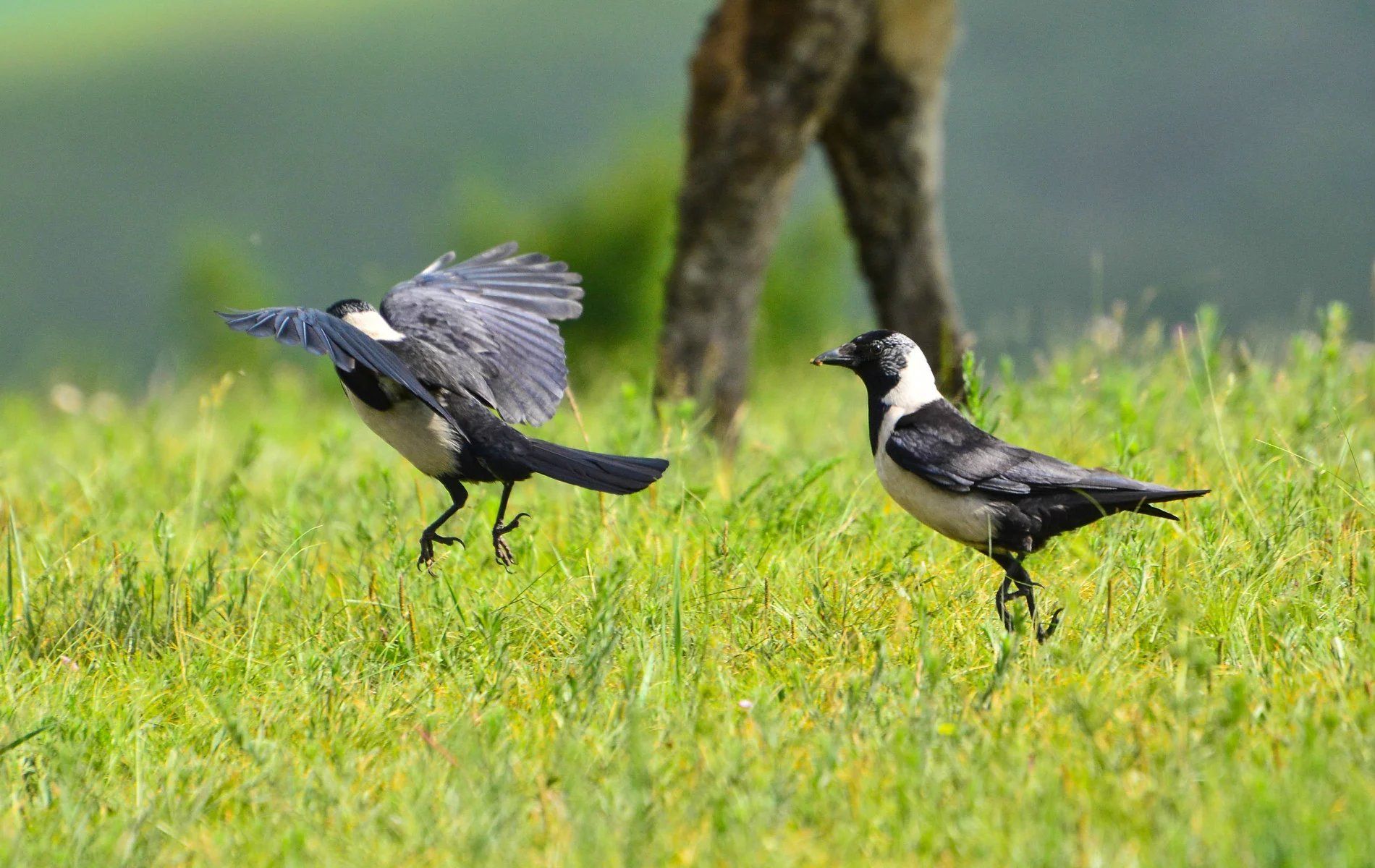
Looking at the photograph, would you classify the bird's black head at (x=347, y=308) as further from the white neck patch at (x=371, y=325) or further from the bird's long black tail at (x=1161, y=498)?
the bird's long black tail at (x=1161, y=498)

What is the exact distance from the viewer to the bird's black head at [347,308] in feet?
12.4

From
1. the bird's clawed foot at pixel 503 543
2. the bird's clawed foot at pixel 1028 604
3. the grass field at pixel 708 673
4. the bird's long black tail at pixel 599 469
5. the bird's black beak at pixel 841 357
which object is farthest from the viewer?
the bird's black beak at pixel 841 357

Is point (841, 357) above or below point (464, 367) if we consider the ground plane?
above

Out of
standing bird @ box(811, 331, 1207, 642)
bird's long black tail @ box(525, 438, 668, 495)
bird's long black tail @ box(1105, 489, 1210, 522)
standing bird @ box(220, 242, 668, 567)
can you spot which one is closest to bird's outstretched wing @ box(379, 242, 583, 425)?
standing bird @ box(220, 242, 668, 567)

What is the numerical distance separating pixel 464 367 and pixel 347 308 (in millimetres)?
365

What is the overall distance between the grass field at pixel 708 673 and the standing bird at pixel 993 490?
0.20 meters

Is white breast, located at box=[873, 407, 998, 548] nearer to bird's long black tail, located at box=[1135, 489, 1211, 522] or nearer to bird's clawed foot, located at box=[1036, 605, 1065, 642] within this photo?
bird's clawed foot, located at box=[1036, 605, 1065, 642]

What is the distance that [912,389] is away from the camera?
3715 millimetres

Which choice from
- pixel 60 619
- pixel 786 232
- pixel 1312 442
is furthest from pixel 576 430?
pixel 786 232

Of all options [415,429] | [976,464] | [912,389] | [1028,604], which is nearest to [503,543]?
[415,429]

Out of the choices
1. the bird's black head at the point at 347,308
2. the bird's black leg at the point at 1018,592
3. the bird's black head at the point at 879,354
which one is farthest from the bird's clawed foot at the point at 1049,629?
the bird's black head at the point at 347,308

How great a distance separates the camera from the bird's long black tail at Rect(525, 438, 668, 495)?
3305 mm

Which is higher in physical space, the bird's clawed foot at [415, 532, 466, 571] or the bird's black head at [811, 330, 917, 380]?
the bird's black head at [811, 330, 917, 380]

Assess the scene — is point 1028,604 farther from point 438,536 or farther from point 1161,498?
point 438,536
